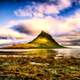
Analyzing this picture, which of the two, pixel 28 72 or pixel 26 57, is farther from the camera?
pixel 26 57

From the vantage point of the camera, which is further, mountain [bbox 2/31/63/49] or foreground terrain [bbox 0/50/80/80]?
mountain [bbox 2/31/63/49]

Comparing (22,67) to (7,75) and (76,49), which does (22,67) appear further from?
(76,49)

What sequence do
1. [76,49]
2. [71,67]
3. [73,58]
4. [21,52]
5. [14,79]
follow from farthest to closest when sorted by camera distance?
[21,52]
[76,49]
[73,58]
[71,67]
[14,79]

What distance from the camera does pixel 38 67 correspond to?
31.3 meters

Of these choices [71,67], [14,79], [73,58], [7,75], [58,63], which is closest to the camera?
[14,79]

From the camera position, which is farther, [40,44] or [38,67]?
[40,44]

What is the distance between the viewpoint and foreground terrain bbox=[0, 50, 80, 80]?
26797 mm

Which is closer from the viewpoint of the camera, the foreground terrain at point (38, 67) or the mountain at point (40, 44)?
the foreground terrain at point (38, 67)

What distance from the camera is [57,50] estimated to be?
4269 cm

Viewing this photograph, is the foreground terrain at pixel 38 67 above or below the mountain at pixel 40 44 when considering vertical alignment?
below

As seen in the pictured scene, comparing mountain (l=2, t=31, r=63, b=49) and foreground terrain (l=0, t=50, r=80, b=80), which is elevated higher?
mountain (l=2, t=31, r=63, b=49)

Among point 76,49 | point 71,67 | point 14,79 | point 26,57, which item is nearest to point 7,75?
point 14,79

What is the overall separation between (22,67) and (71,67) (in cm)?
476

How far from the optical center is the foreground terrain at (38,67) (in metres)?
26.8
